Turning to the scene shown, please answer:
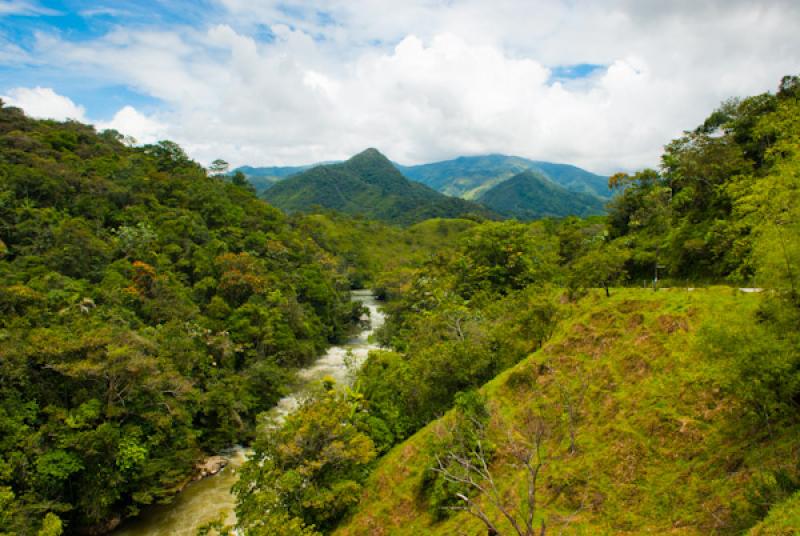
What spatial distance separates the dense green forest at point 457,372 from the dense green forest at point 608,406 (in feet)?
0.33

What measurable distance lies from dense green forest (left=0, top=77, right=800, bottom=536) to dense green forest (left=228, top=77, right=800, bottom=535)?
3.9 inches

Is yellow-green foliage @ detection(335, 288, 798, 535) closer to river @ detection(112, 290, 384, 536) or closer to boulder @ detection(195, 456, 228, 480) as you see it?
river @ detection(112, 290, 384, 536)

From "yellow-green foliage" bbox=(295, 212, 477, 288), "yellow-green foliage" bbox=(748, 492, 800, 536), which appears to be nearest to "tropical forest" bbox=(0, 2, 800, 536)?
"yellow-green foliage" bbox=(748, 492, 800, 536)

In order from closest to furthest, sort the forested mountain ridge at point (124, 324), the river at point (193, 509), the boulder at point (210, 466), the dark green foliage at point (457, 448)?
the dark green foliage at point (457, 448) → the forested mountain ridge at point (124, 324) → the river at point (193, 509) → the boulder at point (210, 466)

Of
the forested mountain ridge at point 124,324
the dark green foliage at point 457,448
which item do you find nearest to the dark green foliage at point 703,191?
the dark green foliage at point 457,448

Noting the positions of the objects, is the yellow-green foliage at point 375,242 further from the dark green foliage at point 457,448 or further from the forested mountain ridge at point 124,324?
the dark green foliage at point 457,448

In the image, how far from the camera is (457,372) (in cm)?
2289

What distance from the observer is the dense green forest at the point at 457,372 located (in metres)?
11.5

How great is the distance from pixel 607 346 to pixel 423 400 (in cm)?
1058

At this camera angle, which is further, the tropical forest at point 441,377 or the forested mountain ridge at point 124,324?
the forested mountain ridge at point 124,324

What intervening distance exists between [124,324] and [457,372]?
79.4 feet

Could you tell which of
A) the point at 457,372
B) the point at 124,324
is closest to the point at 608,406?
the point at 457,372

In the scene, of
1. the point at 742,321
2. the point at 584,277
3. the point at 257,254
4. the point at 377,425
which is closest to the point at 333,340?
the point at 257,254

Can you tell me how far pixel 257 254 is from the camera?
5544 cm
